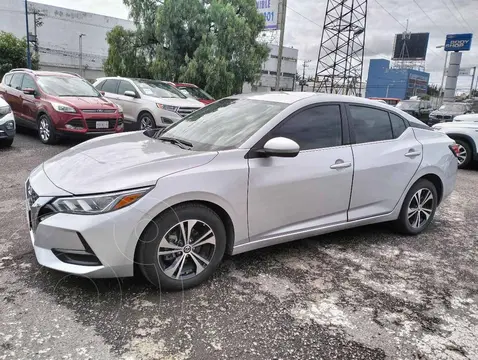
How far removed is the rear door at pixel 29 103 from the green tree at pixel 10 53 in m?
23.6

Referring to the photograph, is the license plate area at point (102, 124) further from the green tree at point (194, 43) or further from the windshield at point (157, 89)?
the green tree at point (194, 43)

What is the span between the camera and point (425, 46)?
212ft

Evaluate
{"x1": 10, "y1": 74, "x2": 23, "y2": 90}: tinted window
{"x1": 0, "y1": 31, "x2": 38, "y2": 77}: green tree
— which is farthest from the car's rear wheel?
{"x1": 0, "y1": 31, "x2": 38, "y2": 77}: green tree

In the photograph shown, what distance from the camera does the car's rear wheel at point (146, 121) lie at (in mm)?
9992

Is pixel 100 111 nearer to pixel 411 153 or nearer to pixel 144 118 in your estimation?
pixel 144 118

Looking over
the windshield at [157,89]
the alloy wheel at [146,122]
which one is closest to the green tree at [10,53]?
the windshield at [157,89]

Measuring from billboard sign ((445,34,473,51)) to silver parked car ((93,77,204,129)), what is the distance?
153 ft

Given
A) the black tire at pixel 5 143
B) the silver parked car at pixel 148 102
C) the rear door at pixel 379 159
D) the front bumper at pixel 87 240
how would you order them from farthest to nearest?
1. the silver parked car at pixel 148 102
2. the black tire at pixel 5 143
3. the rear door at pixel 379 159
4. the front bumper at pixel 87 240

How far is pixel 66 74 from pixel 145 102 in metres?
2.00

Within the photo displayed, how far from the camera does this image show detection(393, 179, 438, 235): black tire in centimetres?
434

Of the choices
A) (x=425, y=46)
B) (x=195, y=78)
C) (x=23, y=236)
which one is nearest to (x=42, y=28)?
(x=195, y=78)

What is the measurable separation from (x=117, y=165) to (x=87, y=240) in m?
0.61

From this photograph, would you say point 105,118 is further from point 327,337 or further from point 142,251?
point 327,337

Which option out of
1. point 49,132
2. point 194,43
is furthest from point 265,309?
point 194,43
